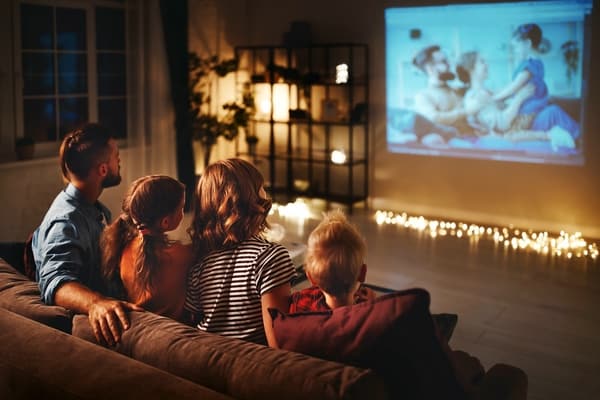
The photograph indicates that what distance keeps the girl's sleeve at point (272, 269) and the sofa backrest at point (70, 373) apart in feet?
1.21

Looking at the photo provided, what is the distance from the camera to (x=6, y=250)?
2295 mm

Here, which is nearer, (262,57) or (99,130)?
(99,130)

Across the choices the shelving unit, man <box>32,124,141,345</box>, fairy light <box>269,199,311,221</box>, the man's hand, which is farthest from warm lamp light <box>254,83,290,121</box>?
the man's hand

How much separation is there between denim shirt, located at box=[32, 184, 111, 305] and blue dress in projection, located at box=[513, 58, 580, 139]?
415 cm

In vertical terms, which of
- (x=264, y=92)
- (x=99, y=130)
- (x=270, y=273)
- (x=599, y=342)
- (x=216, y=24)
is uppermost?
(x=216, y=24)

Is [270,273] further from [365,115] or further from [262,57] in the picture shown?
[262,57]

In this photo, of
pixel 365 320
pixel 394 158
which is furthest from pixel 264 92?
pixel 365 320

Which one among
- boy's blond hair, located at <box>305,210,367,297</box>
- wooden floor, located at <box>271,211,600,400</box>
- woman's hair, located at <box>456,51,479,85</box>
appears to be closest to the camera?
boy's blond hair, located at <box>305,210,367,297</box>

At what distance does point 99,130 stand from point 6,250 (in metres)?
0.76

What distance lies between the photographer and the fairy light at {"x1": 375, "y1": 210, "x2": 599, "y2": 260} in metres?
4.73

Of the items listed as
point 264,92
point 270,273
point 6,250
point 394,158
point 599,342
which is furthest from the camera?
point 264,92

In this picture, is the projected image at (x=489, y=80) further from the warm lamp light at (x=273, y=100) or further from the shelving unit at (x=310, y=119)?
the warm lamp light at (x=273, y=100)

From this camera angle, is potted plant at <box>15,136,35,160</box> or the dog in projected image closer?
potted plant at <box>15,136,35,160</box>

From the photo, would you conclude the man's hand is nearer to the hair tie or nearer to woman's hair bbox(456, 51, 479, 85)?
the hair tie
